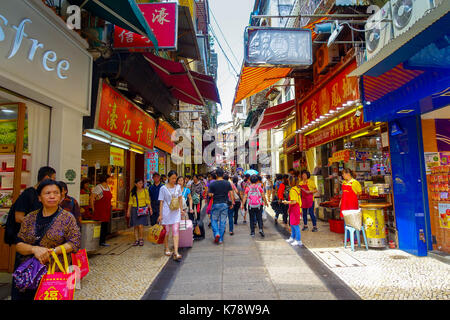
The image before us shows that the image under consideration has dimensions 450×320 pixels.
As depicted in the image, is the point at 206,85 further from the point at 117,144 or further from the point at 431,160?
the point at 431,160

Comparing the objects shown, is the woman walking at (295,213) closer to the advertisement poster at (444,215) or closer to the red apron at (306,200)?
the red apron at (306,200)

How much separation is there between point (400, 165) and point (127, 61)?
6.65 metres

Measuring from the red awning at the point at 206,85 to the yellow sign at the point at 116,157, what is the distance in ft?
11.6

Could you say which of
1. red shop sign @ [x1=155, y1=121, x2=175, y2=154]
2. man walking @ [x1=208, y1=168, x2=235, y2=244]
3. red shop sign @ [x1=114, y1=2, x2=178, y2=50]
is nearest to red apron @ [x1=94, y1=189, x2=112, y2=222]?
man walking @ [x1=208, y1=168, x2=235, y2=244]

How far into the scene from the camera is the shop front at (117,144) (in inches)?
241

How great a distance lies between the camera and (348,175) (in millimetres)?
5754

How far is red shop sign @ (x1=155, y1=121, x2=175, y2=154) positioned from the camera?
1087 centimetres

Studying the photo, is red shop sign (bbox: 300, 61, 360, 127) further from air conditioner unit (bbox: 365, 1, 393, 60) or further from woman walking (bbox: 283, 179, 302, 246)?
woman walking (bbox: 283, 179, 302, 246)

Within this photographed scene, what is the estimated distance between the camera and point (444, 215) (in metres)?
4.91

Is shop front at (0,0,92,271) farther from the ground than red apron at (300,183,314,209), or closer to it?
farther from the ground

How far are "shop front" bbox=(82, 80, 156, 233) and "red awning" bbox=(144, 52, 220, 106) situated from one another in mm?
1299

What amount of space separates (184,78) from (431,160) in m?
6.33

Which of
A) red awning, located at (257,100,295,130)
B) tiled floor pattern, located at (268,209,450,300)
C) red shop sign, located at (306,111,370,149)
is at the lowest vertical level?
tiled floor pattern, located at (268,209,450,300)
